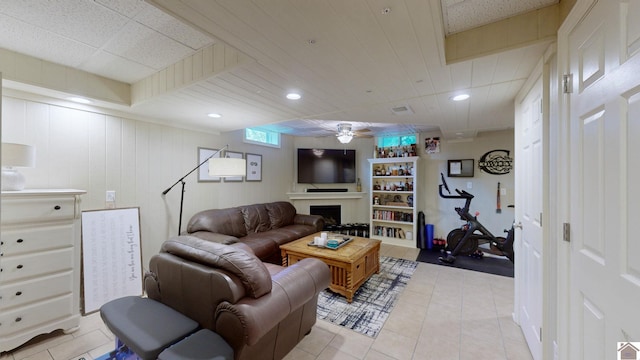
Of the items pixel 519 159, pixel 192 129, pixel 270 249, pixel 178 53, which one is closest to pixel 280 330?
pixel 270 249

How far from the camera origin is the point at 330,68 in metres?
1.87

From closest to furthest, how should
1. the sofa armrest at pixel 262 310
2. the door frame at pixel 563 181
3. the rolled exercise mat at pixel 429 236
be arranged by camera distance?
1. the door frame at pixel 563 181
2. the sofa armrest at pixel 262 310
3. the rolled exercise mat at pixel 429 236

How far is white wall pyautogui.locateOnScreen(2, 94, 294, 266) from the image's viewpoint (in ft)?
7.88

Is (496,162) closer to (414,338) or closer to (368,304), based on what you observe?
(368,304)

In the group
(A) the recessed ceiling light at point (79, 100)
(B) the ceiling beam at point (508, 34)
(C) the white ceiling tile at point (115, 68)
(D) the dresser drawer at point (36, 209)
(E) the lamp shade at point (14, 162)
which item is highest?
(C) the white ceiling tile at point (115, 68)

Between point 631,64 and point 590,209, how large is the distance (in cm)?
59

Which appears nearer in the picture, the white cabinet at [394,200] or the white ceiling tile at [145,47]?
the white ceiling tile at [145,47]

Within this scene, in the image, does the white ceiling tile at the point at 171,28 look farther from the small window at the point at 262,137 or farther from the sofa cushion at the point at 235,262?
the small window at the point at 262,137

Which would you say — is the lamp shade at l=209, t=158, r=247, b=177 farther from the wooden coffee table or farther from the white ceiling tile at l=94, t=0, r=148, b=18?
the white ceiling tile at l=94, t=0, r=148, b=18

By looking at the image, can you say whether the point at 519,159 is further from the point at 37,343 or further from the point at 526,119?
the point at 37,343

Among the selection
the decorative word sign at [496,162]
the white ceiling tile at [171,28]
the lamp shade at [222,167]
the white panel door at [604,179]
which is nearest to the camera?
the white panel door at [604,179]

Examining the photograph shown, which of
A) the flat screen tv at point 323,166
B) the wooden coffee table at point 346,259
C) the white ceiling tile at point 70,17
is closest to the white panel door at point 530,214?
the wooden coffee table at point 346,259

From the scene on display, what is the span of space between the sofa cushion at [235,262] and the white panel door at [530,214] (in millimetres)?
1912

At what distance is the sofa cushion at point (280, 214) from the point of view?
4.63 m
